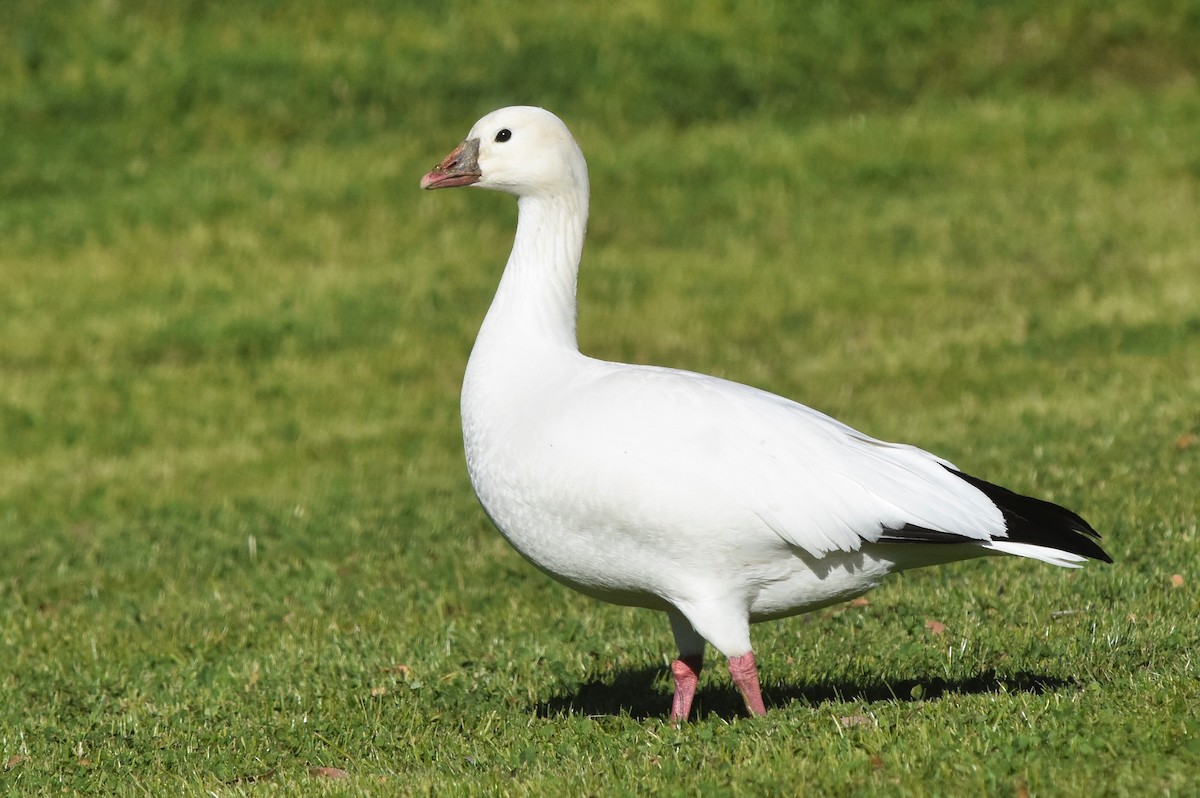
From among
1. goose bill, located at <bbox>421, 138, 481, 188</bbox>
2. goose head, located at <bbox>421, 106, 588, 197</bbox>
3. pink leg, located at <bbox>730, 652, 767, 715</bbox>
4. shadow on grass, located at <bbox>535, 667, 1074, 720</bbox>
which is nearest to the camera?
pink leg, located at <bbox>730, 652, 767, 715</bbox>

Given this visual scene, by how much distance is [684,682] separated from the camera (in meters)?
6.15

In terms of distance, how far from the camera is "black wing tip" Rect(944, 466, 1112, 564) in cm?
560

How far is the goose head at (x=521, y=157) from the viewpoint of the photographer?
251 inches

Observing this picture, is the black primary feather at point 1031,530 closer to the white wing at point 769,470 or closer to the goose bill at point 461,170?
the white wing at point 769,470

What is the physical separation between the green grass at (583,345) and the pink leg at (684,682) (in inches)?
5.5

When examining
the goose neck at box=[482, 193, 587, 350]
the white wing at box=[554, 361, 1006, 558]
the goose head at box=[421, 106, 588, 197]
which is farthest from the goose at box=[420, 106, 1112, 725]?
the goose head at box=[421, 106, 588, 197]

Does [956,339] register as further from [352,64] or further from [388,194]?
[352,64]

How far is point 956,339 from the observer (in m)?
14.9

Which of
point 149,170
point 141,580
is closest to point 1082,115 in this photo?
point 149,170

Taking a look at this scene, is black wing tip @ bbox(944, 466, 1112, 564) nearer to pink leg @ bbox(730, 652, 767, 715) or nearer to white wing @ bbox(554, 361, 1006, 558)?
white wing @ bbox(554, 361, 1006, 558)

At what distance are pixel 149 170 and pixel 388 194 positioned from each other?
3151mm

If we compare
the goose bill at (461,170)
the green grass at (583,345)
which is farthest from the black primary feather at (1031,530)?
the goose bill at (461,170)

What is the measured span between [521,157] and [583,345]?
9068 millimetres

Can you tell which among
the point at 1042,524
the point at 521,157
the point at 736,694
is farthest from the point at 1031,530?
the point at 521,157
